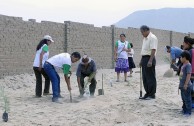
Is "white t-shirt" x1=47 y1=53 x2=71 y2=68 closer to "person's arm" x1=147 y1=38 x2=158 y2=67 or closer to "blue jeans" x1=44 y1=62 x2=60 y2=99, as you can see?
"blue jeans" x1=44 y1=62 x2=60 y2=99

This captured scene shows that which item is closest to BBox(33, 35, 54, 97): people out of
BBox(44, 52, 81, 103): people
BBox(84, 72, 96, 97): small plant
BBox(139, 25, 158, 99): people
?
BBox(44, 52, 81, 103): people

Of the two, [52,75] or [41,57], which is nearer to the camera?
[52,75]

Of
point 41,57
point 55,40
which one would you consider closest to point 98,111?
point 41,57

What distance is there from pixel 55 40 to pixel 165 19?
501 ft

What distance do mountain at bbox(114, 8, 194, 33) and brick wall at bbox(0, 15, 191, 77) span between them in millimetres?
131198

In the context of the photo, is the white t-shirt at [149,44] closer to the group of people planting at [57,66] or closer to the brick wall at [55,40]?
the group of people planting at [57,66]

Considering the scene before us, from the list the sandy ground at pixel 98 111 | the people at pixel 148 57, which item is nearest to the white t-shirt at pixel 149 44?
Result: the people at pixel 148 57

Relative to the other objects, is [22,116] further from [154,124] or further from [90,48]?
[90,48]

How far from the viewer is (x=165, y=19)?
530ft

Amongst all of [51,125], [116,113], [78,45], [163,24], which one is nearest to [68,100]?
[116,113]

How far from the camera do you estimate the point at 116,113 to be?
6738 millimetres

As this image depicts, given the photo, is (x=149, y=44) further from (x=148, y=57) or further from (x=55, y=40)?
(x=55, y=40)

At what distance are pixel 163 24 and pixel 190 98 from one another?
152829 millimetres

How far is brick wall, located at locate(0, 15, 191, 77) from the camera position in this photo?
431 inches
